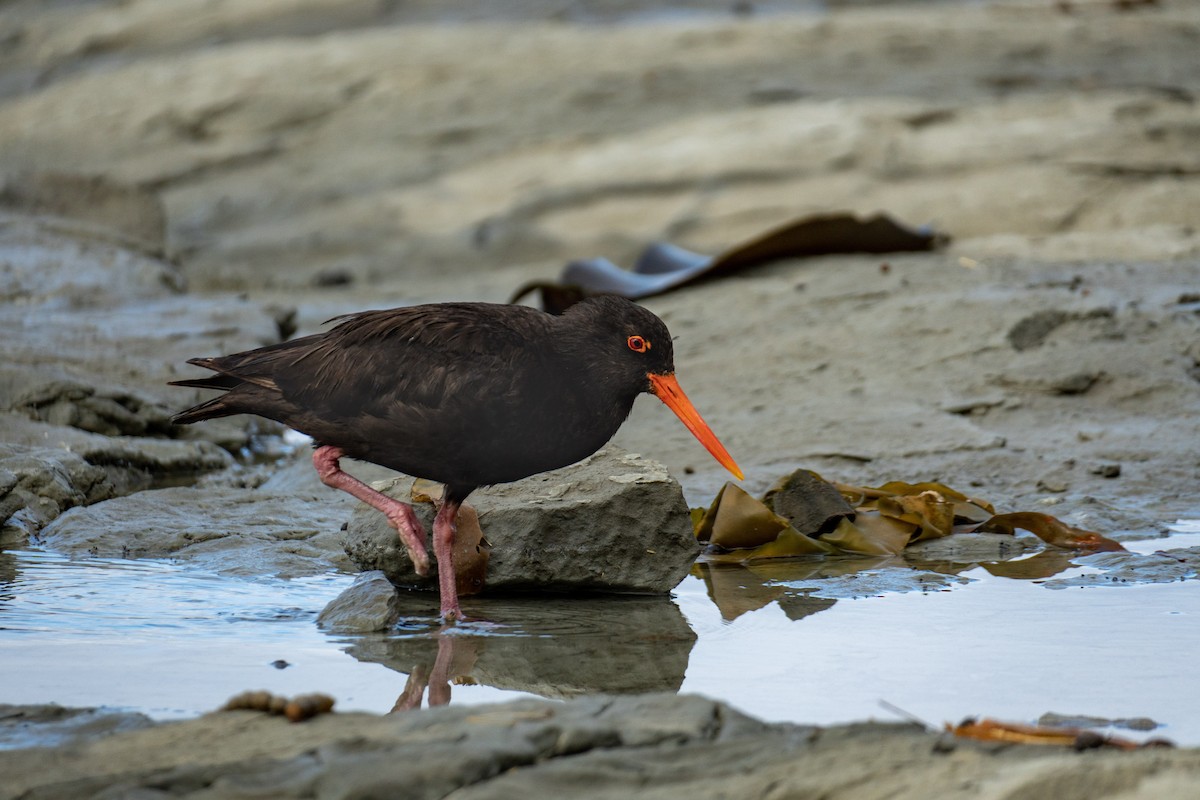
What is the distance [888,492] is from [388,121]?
9202 mm

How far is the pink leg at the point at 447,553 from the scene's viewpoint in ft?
13.1

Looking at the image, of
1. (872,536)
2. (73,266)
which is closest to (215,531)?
(872,536)

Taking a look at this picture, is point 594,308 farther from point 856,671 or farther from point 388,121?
point 388,121

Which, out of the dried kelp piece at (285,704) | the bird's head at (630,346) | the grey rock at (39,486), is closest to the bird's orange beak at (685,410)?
the bird's head at (630,346)

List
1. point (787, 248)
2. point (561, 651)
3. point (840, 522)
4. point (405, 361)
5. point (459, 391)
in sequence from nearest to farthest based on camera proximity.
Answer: point (561, 651) → point (459, 391) → point (405, 361) → point (840, 522) → point (787, 248)

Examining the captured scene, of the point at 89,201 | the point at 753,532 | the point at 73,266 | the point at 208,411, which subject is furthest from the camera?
the point at 89,201

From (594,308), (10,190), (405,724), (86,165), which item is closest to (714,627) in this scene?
(594,308)

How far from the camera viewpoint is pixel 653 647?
144 inches

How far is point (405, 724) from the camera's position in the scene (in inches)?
100

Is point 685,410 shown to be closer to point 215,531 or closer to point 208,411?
point 208,411

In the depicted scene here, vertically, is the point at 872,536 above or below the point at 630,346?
below

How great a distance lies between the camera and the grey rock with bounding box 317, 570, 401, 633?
374 cm

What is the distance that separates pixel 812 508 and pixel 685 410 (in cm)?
91

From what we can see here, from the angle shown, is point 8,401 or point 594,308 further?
point 8,401
